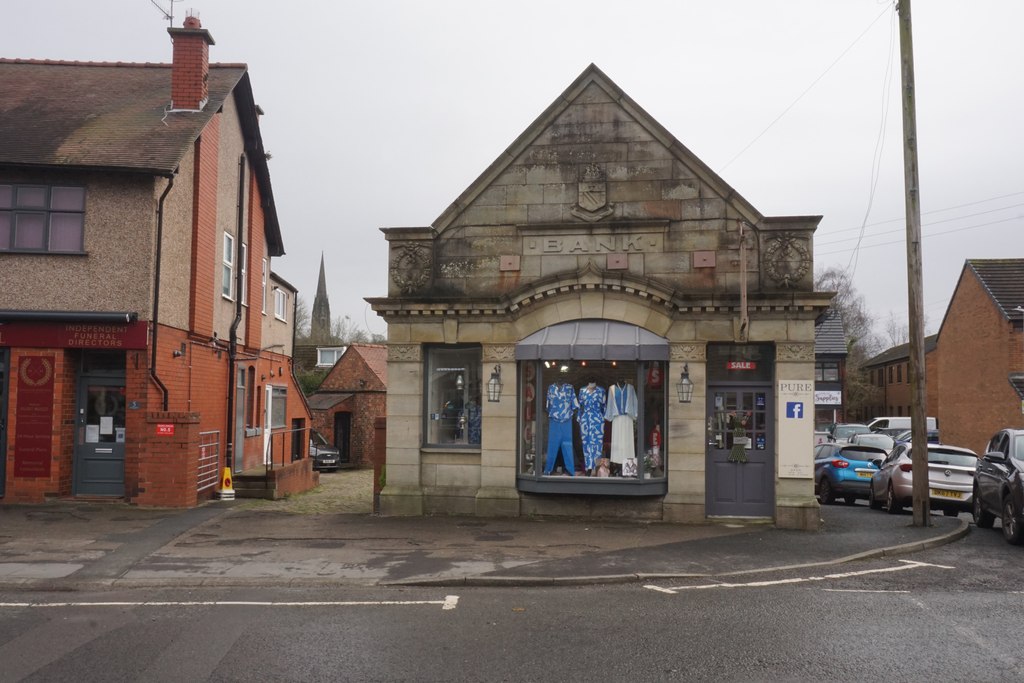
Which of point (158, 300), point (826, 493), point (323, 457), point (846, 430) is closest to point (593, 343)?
point (158, 300)

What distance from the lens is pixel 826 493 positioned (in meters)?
21.5

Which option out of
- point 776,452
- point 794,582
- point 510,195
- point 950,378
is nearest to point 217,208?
point 510,195

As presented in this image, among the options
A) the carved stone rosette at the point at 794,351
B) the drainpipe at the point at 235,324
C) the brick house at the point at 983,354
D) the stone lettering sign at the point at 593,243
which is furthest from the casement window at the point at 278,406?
the brick house at the point at 983,354

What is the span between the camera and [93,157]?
50.9 feet

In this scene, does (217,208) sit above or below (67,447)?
above

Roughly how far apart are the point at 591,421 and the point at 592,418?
6 cm

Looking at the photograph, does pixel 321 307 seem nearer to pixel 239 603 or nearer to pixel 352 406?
pixel 352 406

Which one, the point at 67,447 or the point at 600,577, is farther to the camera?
the point at 67,447

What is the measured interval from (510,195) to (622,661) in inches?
389

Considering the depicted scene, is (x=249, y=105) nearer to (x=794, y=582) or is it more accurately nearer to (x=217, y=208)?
(x=217, y=208)

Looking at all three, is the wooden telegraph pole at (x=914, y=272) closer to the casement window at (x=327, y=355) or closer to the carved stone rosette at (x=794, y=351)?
the carved stone rosette at (x=794, y=351)

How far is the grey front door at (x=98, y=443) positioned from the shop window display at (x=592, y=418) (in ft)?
25.5

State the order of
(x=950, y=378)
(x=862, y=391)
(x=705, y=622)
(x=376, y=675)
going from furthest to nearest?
1. (x=862, y=391)
2. (x=950, y=378)
3. (x=705, y=622)
4. (x=376, y=675)

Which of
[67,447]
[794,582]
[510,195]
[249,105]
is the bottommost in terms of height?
[794,582]
